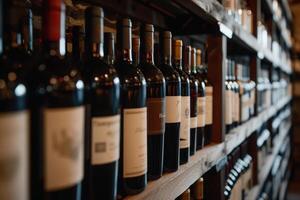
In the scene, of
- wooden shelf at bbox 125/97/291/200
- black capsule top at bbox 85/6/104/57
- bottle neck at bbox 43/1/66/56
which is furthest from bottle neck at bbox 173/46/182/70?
bottle neck at bbox 43/1/66/56

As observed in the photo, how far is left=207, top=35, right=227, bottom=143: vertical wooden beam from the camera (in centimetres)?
107

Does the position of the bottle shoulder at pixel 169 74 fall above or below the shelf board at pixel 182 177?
above

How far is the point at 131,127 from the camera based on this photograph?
0.56 meters

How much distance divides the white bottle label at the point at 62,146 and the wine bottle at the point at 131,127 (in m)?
0.16

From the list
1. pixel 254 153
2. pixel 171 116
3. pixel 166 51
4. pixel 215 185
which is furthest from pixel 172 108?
pixel 254 153

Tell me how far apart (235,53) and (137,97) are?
1477 millimetres

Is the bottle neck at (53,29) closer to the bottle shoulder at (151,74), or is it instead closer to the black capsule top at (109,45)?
the black capsule top at (109,45)

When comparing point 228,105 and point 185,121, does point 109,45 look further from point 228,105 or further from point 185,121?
point 228,105

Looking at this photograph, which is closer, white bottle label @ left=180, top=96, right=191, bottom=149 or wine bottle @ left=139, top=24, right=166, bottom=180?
wine bottle @ left=139, top=24, right=166, bottom=180

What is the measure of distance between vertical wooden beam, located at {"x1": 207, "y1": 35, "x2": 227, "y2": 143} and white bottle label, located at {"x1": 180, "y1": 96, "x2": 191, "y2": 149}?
30cm

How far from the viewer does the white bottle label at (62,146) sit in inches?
14.6

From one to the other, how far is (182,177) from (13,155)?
486mm

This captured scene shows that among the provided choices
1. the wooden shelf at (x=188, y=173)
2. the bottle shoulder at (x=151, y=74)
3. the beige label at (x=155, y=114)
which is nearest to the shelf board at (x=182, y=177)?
the wooden shelf at (x=188, y=173)

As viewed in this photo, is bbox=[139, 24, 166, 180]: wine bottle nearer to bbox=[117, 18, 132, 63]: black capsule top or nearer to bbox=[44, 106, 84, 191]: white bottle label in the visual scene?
bbox=[117, 18, 132, 63]: black capsule top
